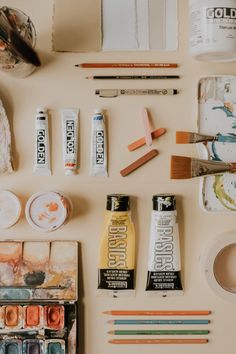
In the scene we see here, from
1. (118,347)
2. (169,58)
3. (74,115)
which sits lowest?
(118,347)

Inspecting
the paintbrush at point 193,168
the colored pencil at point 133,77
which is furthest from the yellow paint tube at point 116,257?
the colored pencil at point 133,77

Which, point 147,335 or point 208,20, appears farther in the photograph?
point 147,335

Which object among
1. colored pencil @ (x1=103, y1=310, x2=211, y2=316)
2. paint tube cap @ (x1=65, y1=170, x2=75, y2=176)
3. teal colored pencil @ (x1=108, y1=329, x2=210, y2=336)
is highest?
paint tube cap @ (x1=65, y1=170, x2=75, y2=176)

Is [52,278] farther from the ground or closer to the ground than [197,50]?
closer to the ground

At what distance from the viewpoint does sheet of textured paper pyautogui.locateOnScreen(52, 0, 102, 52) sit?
0.94 meters

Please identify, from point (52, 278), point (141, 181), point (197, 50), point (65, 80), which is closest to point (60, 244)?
point (52, 278)

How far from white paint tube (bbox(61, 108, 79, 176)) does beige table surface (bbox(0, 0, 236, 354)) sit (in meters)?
0.01

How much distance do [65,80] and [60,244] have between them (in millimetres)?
312

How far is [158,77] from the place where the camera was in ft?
3.09

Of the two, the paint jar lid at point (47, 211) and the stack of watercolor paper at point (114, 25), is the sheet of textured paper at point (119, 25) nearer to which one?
the stack of watercolor paper at point (114, 25)

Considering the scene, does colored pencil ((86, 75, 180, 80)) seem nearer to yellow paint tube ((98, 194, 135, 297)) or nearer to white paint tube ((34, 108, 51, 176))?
white paint tube ((34, 108, 51, 176))

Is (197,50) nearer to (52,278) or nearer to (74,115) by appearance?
(74,115)

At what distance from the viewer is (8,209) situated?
36.4 inches

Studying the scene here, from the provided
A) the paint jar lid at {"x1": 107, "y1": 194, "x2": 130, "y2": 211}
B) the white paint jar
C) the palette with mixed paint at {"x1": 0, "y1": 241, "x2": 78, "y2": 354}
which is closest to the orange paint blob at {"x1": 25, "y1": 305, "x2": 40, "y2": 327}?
the palette with mixed paint at {"x1": 0, "y1": 241, "x2": 78, "y2": 354}
